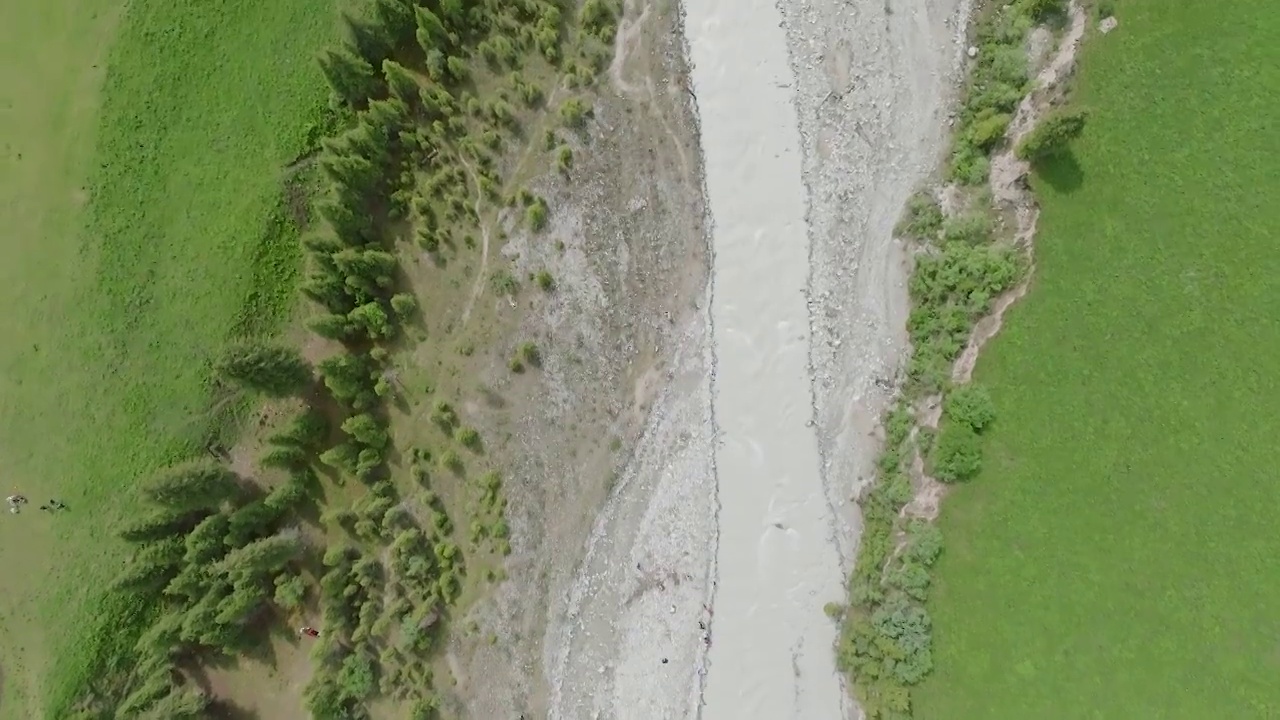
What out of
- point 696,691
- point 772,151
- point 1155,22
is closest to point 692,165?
point 772,151

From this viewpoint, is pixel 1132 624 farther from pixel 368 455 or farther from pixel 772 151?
pixel 368 455

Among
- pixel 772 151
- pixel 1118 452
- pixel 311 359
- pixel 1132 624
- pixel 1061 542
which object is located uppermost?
pixel 772 151

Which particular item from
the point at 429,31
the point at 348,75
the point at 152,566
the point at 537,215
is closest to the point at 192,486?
the point at 152,566

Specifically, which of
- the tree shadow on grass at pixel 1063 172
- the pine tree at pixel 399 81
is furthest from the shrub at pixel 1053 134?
the pine tree at pixel 399 81

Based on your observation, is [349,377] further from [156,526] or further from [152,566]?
[152,566]

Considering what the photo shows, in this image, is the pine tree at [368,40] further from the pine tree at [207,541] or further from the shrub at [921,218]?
the shrub at [921,218]

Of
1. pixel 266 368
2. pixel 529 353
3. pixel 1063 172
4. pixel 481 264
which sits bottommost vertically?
pixel 529 353
